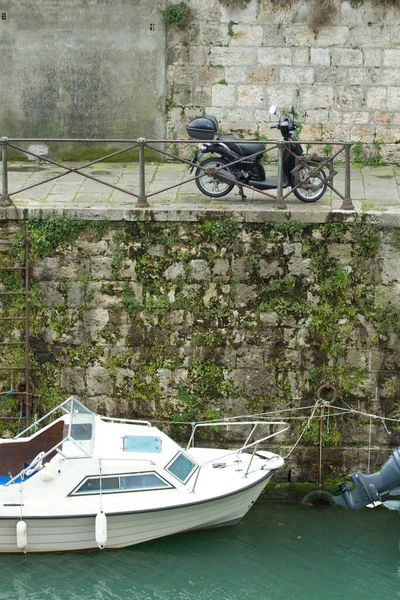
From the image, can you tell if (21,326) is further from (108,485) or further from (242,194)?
(242,194)

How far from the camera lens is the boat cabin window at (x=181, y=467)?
38.6 ft

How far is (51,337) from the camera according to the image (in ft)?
41.6

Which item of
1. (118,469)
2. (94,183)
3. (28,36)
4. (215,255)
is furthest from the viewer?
(28,36)

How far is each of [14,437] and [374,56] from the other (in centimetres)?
692

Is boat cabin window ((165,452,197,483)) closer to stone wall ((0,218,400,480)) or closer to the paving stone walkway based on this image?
stone wall ((0,218,400,480))

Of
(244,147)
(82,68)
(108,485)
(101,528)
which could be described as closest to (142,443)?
(108,485)

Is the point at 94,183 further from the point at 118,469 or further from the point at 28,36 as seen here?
the point at 118,469

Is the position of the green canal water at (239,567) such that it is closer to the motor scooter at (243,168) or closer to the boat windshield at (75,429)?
the boat windshield at (75,429)

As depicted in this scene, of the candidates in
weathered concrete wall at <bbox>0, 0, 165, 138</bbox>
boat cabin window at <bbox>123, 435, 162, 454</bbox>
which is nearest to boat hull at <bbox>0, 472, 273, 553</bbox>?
boat cabin window at <bbox>123, 435, 162, 454</bbox>

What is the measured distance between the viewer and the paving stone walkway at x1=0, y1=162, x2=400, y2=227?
12.3 m

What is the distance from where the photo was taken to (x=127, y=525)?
38.2 ft

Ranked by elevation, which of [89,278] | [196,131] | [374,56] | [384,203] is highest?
[374,56]

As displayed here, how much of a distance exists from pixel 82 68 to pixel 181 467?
583 centimetres

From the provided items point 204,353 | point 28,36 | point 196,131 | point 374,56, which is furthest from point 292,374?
point 28,36
